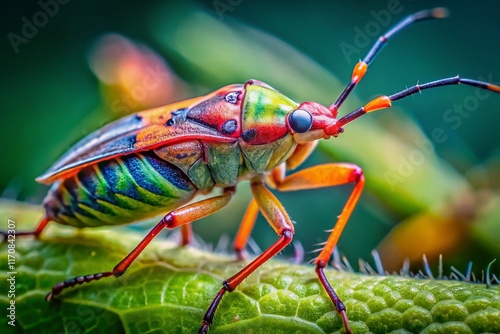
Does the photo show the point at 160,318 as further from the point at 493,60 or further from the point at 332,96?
the point at 493,60

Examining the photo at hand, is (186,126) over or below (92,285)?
over

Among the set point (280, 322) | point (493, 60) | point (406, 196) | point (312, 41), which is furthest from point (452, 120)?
point (280, 322)

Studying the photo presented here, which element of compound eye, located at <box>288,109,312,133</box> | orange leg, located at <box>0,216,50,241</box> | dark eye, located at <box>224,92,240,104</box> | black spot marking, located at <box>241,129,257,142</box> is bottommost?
orange leg, located at <box>0,216,50,241</box>

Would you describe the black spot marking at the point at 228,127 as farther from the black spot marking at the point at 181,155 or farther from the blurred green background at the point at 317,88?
the blurred green background at the point at 317,88

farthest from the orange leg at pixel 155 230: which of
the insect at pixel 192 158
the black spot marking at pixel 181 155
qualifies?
the black spot marking at pixel 181 155

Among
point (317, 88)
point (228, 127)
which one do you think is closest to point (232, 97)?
point (228, 127)

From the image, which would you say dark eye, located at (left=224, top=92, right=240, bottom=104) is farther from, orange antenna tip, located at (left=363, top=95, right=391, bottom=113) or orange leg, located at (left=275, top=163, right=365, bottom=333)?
orange antenna tip, located at (left=363, top=95, right=391, bottom=113)

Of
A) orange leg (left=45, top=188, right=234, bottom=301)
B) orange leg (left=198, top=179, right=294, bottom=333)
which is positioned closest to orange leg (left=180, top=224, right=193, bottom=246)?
orange leg (left=45, top=188, right=234, bottom=301)

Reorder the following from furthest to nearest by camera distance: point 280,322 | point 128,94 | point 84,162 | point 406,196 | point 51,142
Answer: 1. point 51,142
2. point 128,94
3. point 406,196
4. point 84,162
5. point 280,322
